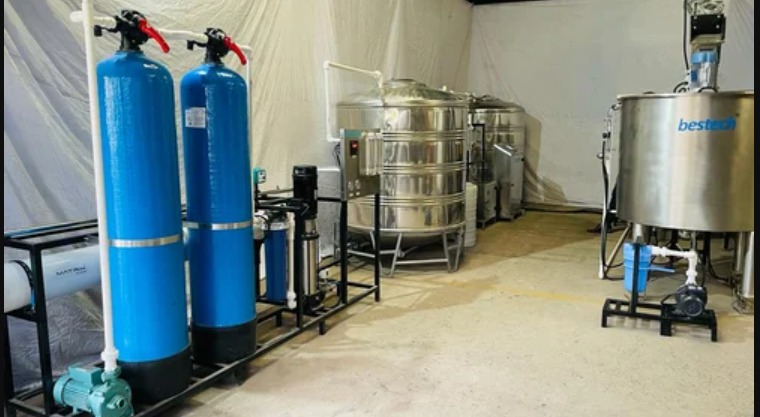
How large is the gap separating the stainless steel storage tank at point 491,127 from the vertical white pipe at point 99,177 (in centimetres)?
474

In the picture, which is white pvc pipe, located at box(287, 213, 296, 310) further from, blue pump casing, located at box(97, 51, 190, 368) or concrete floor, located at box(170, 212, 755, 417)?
blue pump casing, located at box(97, 51, 190, 368)

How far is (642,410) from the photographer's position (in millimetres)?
2332

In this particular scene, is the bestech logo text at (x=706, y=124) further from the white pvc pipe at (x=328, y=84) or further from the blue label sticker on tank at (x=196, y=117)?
the blue label sticker on tank at (x=196, y=117)

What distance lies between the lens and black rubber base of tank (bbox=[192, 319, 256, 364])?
2504mm

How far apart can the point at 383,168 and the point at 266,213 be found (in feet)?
4.90

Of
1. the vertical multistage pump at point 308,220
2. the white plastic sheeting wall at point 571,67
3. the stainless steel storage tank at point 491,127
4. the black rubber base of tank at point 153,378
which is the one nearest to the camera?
the black rubber base of tank at point 153,378

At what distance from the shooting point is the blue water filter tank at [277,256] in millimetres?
3070

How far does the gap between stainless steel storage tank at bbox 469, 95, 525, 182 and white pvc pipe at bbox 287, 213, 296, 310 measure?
356 centimetres

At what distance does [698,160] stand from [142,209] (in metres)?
3.24

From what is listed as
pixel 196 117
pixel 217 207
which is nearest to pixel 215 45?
pixel 196 117

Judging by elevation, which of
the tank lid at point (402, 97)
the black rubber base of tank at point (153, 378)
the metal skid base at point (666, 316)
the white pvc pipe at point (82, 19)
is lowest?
the metal skid base at point (666, 316)

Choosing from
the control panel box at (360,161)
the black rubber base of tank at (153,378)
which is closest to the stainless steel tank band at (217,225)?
the black rubber base of tank at (153,378)

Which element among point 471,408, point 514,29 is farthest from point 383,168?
point 514,29

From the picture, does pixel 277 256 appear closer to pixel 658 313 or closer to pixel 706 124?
pixel 658 313
